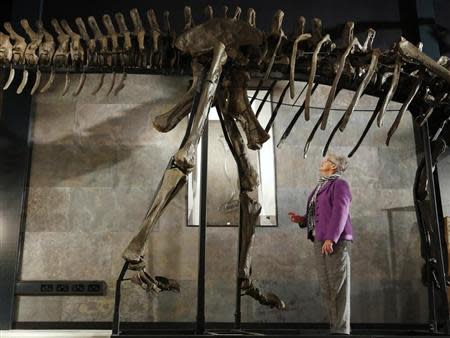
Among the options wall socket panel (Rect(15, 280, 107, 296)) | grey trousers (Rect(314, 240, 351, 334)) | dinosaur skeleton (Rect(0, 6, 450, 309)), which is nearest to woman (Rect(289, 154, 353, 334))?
grey trousers (Rect(314, 240, 351, 334))

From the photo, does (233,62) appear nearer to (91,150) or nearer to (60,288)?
(91,150)

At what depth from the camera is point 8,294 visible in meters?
6.02

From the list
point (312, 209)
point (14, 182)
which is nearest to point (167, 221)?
point (14, 182)

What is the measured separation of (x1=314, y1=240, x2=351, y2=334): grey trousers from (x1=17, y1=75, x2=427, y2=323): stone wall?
204cm

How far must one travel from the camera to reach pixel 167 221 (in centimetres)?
641

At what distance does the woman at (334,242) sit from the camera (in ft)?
13.6

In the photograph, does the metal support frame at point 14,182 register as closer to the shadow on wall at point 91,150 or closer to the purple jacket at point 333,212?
the shadow on wall at point 91,150

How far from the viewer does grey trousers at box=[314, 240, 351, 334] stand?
412 centimetres

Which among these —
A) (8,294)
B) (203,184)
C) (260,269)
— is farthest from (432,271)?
(8,294)

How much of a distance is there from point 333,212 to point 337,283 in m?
0.65

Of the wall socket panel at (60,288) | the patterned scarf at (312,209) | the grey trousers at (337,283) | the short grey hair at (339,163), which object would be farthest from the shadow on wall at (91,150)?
the grey trousers at (337,283)

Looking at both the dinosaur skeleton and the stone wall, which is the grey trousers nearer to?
the dinosaur skeleton

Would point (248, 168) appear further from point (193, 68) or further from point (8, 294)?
point (8, 294)

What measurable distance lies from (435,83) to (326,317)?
3.37 meters
